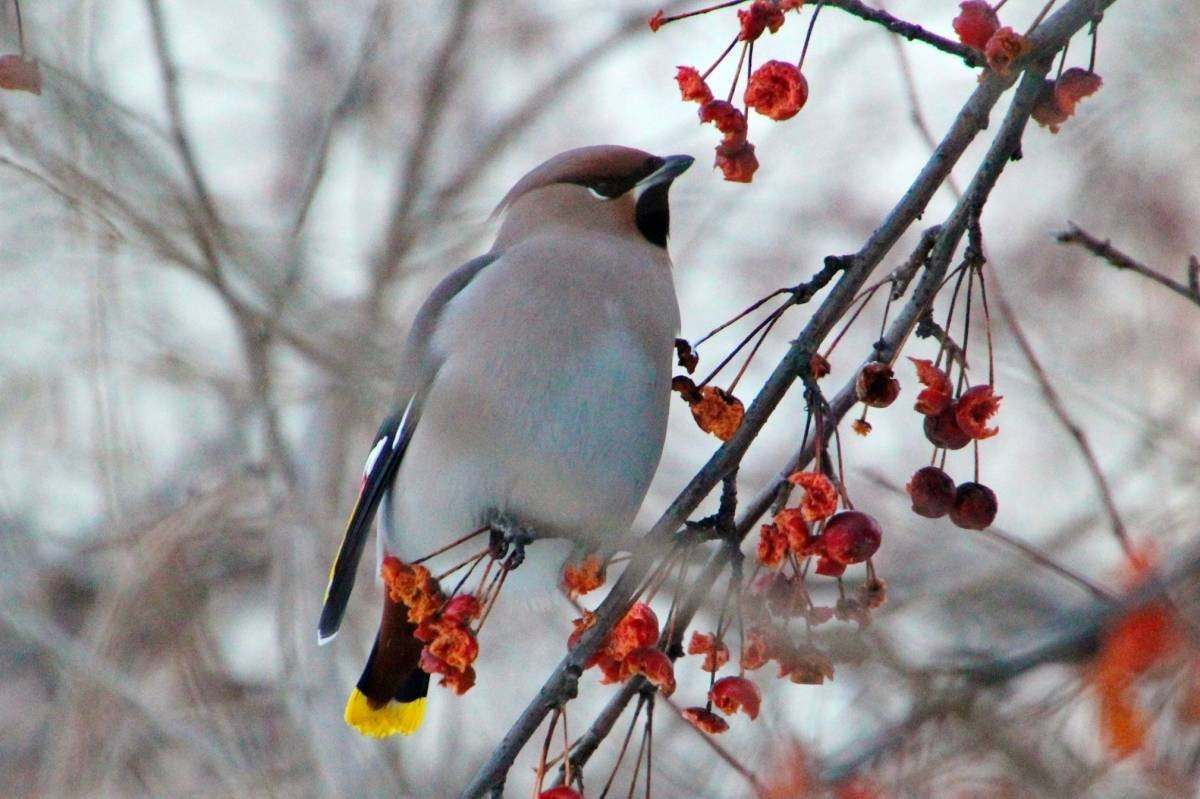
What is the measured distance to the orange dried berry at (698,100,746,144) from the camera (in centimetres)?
254

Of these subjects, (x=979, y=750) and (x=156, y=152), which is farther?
(x=156, y=152)

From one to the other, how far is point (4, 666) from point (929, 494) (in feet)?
19.8

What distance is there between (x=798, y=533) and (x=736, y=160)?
0.67 meters

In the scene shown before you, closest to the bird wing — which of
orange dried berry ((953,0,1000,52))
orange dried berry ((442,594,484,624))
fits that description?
orange dried berry ((442,594,484,624))

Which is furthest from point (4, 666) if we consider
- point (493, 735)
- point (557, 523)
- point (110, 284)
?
point (557, 523)

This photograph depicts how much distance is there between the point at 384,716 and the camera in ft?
12.8

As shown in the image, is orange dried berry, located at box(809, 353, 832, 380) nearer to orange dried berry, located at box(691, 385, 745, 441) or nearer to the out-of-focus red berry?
→ orange dried berry, located at box(691, 385, 745, 441)

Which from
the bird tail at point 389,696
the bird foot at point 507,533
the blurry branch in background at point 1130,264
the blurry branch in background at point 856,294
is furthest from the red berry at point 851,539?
the bird tail at point 389,696

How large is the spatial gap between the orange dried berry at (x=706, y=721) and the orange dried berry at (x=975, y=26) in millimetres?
1142

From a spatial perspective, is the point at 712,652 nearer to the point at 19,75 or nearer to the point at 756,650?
the point at 756,650

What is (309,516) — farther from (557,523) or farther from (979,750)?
(979,750)

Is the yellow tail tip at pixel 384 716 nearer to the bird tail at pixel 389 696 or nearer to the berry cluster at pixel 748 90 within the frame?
the bird tail at pixel 389 696

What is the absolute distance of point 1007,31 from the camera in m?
2.31

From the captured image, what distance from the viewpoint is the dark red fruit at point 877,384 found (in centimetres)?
229
